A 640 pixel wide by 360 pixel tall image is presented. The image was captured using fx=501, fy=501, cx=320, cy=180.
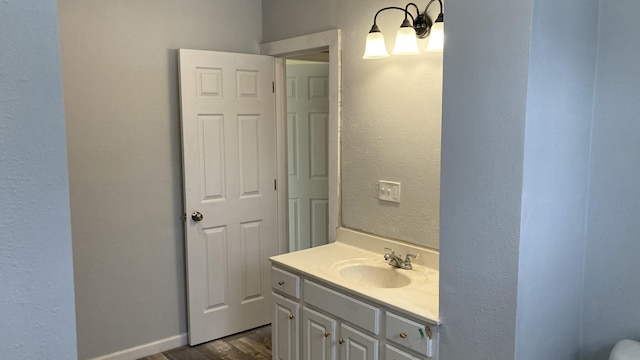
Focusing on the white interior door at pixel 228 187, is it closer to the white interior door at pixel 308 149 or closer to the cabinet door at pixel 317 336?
the white interior door at pixel 308 149

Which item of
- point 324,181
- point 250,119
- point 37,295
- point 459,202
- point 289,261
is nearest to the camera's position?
point 37,295

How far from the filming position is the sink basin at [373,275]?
246cm

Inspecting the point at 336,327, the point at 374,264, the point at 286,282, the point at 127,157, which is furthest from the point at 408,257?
the point at 127,157

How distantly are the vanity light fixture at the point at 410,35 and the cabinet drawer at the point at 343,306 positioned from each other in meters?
1.19

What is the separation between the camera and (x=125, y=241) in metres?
3.13

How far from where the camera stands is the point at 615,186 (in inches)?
72.9

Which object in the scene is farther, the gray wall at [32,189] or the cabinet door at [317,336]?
the cabinet door at [317,336]

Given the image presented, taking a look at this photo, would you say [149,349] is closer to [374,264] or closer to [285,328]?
[285,328]

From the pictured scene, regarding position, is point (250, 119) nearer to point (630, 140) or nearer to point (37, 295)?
point (630, 140)

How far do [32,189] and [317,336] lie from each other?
1.81m

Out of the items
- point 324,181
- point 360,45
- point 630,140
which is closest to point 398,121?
point 360,45

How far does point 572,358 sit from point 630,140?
2.85 feet

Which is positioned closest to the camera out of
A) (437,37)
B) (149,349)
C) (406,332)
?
(406,332)

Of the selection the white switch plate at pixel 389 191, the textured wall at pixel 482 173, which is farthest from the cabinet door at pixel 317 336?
the white switch plate at pixel 389 191
